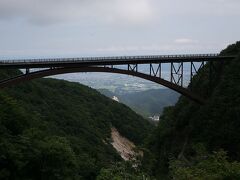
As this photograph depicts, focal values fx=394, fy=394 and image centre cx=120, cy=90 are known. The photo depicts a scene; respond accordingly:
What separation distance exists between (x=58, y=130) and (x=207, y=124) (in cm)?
2183

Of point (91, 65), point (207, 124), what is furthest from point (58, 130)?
Answer: point (207, 124)

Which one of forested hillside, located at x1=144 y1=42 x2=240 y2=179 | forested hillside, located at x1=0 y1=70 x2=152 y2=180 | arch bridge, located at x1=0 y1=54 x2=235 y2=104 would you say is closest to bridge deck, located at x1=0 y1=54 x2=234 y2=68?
arch bridge, located at x1=0 y1=54 x2=235 y2=104

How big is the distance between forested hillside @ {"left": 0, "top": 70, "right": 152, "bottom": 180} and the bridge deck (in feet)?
9.84

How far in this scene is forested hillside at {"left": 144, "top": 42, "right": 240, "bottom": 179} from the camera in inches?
1298

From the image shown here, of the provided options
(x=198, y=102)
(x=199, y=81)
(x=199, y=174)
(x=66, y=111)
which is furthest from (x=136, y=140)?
(x=199, y=174)

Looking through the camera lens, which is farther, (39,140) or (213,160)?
(39,140)

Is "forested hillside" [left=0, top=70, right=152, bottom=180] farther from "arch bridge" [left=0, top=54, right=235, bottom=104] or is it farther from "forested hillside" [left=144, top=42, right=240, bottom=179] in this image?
"forested hillside" [left=144, top=42, right=240, bottom=179]

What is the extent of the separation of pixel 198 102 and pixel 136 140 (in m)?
33.1

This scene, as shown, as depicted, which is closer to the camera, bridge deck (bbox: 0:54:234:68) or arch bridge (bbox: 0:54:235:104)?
arch bridge (bbox: 0:54:235:104)

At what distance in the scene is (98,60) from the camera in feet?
119

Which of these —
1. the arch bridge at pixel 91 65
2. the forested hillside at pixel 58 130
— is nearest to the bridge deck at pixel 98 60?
the arch bridge at pixel 91 65

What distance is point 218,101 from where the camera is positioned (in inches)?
1489

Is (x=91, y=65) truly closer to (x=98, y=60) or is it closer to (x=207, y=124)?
(x=98, y=60)

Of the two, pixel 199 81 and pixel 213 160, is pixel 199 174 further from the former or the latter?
pixel 199 81
